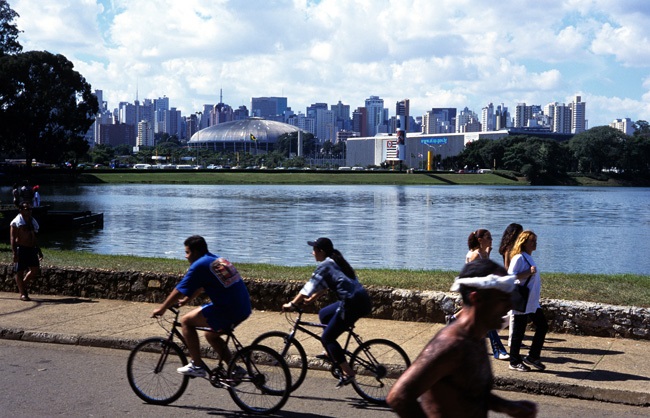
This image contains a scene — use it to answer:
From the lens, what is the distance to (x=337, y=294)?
7.71m

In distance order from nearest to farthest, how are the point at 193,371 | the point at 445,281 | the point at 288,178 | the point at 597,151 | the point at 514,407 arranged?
1. the point at 514,407
2. the point at 193,371
3. the point at 445,281
4. the point at 288,178
5. the point at 597,151

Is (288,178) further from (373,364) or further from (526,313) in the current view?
(373,364)

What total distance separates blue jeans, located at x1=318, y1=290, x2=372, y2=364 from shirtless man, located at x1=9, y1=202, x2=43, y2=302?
751 centimetres

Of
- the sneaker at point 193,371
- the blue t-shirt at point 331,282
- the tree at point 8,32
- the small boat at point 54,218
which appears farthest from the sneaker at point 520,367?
the tree at point 8,32

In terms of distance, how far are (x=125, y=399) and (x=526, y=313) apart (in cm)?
437

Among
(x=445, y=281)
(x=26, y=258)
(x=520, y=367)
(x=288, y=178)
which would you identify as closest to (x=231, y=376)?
(x=520, y=367)

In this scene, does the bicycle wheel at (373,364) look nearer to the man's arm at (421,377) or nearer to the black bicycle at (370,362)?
the black bicycle at (370,362)

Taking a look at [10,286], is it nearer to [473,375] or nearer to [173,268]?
[173,268]

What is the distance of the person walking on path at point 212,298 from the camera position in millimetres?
7414

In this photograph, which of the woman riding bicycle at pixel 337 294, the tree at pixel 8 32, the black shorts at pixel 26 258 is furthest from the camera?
the tree at pixel 8 32

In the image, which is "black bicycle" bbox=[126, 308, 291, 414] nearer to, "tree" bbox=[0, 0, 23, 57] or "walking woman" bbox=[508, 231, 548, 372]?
"walking woman" bbox=[508, 231, 548, 372]

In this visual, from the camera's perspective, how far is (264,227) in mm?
39938

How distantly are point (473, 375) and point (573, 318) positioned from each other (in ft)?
24.6

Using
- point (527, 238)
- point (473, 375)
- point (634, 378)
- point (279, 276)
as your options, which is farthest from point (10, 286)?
point (473, 375)
